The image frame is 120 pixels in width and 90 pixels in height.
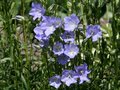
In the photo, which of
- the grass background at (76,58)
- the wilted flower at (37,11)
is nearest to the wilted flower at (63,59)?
the grass background at (76,58)

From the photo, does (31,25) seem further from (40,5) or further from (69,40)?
→ (69,40)

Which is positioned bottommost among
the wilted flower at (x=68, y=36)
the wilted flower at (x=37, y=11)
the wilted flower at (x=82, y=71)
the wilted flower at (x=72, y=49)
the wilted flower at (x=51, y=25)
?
the wilted flower at (x=82, y=71)

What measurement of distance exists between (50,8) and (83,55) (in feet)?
1.53

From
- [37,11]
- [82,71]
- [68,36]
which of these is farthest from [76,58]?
[37,11]

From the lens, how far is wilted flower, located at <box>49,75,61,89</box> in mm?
3133

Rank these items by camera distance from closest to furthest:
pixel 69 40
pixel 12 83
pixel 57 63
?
pixel 69 40
pixel 57 63
pixel 12 83

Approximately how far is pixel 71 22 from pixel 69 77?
374 mm

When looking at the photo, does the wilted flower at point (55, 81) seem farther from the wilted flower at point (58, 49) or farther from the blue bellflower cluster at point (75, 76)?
the wilted flower at point (58, 49)

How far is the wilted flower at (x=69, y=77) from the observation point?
309cm

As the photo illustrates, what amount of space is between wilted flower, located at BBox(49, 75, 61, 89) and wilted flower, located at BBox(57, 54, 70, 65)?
4.8 inches

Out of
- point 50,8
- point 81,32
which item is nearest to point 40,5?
point 50,8

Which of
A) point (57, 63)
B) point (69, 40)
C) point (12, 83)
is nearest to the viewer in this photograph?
point (69, 40)

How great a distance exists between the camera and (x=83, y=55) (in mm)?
3332

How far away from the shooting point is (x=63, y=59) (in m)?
3.09
